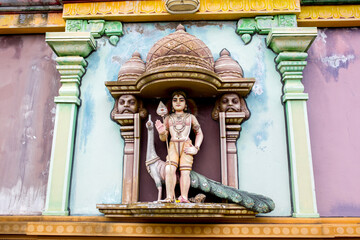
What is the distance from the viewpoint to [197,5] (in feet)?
16.8

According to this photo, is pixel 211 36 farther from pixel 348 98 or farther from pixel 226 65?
pixel 348 98

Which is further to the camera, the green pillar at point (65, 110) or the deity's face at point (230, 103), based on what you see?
the deity's face at point (230, 103)

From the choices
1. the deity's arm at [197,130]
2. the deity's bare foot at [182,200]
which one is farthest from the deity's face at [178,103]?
the deity's bare foot at [182,200]

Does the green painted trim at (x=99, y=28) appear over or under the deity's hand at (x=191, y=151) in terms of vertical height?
over

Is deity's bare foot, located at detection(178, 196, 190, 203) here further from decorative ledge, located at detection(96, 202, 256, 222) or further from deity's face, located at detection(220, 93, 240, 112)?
deity's face, located at detection(220, 93, 240, 112)

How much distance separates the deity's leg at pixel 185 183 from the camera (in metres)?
4.28

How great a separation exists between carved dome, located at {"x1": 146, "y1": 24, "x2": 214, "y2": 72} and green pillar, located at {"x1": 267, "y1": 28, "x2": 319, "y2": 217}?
92cm

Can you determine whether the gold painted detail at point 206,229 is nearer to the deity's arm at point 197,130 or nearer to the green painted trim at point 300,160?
the green painted trim at point 300,160

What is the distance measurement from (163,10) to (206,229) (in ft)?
9.53

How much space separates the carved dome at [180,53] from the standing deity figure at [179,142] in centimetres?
40

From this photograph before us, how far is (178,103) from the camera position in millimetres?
4641

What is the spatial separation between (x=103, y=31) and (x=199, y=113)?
1750 millimetres

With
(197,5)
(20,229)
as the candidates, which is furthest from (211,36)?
(20,229)

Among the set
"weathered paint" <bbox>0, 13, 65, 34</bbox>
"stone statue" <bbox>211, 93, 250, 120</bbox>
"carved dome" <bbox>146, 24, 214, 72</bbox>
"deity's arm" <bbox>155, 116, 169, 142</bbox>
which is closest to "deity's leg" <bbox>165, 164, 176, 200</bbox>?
"deity's arm" <bbox>155, 116, 169, 142</bbox>
